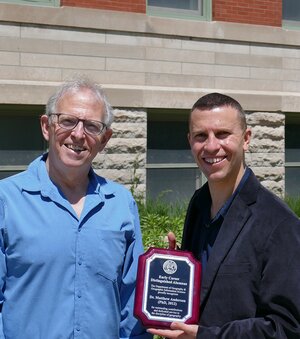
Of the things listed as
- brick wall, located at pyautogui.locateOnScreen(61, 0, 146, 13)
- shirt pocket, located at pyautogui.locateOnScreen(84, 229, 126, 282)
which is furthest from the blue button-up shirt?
brick wall, located at pyautogui.locateOnScreen(61, 0, 146, 13)

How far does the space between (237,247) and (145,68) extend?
Answer: 23.0ft

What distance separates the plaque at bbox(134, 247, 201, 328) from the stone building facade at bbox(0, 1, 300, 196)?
621 cm

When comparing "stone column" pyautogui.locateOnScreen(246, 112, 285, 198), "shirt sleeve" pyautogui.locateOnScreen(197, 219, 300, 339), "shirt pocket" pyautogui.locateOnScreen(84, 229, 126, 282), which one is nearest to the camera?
"shirt sleeve" pyautogui.locateOnScreen(197, 219, 300, 339)

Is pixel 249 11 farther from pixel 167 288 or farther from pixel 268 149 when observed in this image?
pixel 167 288

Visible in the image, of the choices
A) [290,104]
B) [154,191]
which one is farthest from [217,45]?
[154,191]

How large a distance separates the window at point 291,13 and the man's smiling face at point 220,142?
27.6ft

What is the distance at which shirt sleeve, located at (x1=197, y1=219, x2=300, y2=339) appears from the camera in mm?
2309

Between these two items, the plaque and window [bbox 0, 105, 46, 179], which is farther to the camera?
window [bbox 0, 105, 46, 179]

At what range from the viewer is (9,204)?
101 inches

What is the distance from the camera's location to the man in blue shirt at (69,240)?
2529mm

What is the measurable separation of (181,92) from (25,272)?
7.09 m

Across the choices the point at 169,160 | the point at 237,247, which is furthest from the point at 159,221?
the point at 237,247

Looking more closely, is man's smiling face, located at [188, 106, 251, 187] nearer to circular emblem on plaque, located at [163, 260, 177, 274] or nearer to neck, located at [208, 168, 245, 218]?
neck, located at [208, 168, 245, 218]

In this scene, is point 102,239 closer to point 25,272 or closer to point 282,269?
point 25,272
